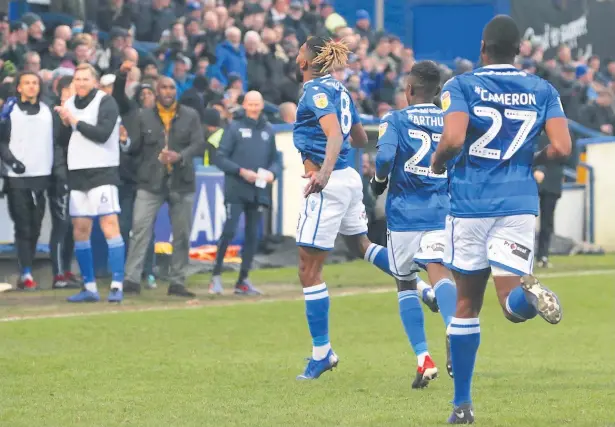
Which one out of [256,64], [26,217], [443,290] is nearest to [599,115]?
[256,64]

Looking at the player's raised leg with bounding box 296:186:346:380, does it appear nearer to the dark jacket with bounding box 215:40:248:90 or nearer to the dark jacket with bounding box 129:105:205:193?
the dark jacket with bounding box 129:105:205:193

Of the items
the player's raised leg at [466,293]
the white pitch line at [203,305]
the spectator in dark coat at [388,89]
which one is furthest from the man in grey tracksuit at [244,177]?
the spectator in dark coat at [388,89]

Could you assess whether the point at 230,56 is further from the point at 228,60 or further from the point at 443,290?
the point at 443,290

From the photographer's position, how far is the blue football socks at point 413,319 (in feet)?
29.3

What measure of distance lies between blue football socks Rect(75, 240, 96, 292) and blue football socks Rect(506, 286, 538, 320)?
774 cm

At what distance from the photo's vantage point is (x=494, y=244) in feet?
22.8

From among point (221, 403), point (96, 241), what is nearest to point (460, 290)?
point (221, 403)

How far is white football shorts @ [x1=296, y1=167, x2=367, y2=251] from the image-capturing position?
9266mm

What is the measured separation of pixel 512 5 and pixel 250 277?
17227mm

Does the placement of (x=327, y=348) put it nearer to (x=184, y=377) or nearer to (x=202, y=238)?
(x=184, y=377)

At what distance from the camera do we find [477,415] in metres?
7.36

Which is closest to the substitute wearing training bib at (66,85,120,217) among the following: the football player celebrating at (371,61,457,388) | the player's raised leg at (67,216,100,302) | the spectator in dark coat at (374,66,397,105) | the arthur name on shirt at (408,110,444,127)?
the player's raised leg at (67,216,100,302)

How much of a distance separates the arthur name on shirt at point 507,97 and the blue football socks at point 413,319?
2354mm

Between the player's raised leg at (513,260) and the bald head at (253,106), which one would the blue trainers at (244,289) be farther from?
the player's raised leg at (513,260)
